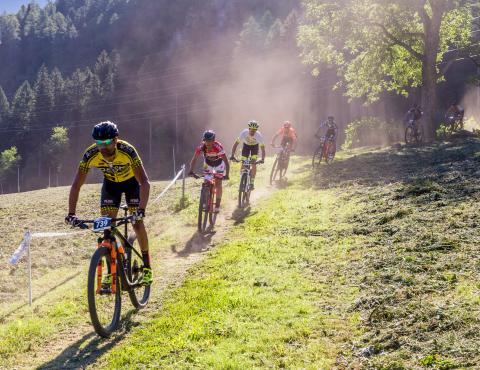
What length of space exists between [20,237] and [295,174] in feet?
41.6

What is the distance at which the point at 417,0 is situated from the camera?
1034 inches

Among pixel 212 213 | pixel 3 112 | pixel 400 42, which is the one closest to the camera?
pixel 212 213

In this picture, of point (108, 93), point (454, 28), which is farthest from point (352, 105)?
point (108, 93)

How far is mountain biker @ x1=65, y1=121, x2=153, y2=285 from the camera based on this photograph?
716 centimetres

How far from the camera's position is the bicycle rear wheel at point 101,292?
6672 millimetres

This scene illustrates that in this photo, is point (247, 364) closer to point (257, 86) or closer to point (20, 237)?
point (20, 237)

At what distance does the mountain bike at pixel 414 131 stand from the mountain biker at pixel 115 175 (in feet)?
74.8

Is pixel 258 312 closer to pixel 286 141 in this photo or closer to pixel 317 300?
pixel 317 300

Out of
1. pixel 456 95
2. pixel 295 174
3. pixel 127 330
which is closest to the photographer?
pixel 127 330

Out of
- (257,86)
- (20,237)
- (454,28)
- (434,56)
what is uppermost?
(257,86)

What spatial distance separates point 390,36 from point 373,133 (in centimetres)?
1124

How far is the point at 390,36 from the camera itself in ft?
91.2

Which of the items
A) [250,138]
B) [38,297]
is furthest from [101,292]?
[250,138]

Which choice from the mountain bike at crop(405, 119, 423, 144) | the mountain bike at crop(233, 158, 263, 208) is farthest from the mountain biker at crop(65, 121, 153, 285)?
the mountain bike at crop(405, 119, 423, 144)
